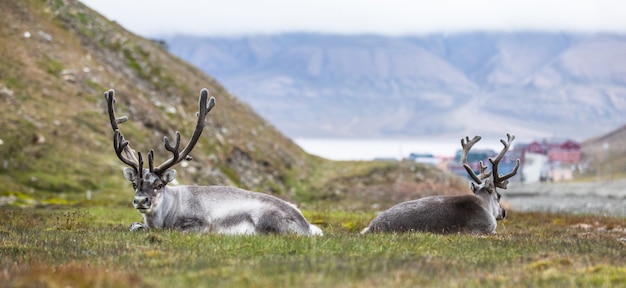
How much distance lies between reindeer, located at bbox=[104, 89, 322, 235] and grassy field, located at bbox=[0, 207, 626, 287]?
1333 millimetres

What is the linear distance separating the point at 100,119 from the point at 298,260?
43322 mm

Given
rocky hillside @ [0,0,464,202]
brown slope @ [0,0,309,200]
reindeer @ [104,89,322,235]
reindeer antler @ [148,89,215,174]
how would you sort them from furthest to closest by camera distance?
brown slope @ [0,0,309,200], rocky hillside @ [0,0,464,202], reindeer antler @ [148,89,215,174], reindeer @ [104,89,322,235]

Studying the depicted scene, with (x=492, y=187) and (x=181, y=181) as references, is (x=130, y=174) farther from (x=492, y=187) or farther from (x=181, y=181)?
(x=181, y=181)

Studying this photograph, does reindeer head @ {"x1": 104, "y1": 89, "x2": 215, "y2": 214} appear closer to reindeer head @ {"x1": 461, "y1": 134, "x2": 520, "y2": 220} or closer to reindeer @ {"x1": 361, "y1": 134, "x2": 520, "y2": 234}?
reindeer @ {"x1": 361, "y1": 134, "x2": 520, "y2": 234}

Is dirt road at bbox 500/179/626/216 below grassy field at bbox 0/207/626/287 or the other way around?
the other way around

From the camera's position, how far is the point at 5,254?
54.0 ft

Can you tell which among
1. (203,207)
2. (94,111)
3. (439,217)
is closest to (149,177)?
(203,207)

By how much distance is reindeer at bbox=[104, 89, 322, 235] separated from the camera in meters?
21.2

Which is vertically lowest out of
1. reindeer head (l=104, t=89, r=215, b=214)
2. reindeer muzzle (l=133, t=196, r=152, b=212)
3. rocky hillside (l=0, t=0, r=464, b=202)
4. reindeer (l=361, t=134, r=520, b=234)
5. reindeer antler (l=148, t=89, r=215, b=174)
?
reindeer (l=361, t=134, r=520, b=234)

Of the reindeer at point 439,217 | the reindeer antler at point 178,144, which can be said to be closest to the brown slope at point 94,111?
the reindeer antler at point 178,144

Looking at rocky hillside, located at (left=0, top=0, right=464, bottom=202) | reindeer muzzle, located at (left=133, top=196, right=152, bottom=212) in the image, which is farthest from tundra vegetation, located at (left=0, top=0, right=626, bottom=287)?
reindeer muzzle, located at (left=133, top=196, right=152, bottom=212)

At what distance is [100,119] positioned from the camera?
56.8 m

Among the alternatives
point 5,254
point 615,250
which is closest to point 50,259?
point 5,254

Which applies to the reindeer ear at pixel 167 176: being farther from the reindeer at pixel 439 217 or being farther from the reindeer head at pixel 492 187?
the reindeer head at pixel 492 187
